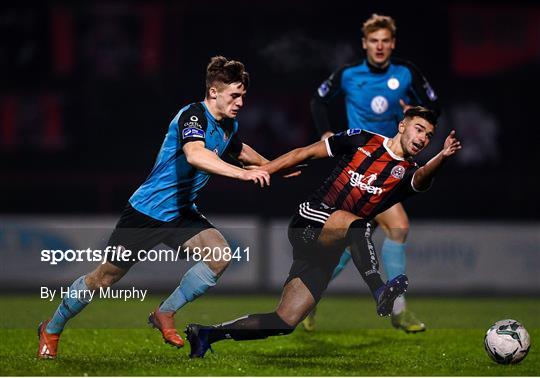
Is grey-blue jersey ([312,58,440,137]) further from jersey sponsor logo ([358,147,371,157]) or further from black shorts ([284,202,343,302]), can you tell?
black shorts ([284,202,343,302])

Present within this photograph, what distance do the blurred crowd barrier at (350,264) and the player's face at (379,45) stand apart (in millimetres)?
4041

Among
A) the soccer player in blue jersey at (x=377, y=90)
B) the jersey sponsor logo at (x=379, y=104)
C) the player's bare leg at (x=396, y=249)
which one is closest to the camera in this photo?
the player's bare leg at (x=396, y=249)

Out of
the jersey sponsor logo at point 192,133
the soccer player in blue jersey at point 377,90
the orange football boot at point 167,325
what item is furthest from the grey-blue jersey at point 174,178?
the soccer player in blue jersey at point 377,90

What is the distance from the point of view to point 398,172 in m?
7.26

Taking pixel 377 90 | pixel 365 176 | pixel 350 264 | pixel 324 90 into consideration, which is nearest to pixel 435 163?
pixel 365 176

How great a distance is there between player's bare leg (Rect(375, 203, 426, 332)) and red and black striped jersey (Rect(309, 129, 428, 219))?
1.29m

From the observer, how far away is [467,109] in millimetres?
16453

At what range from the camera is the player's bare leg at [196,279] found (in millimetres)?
7070

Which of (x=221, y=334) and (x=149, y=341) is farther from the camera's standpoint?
(x=149, y=341)

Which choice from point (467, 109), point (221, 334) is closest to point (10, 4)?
point (467, 109)

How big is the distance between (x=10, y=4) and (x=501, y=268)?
7.57 metres

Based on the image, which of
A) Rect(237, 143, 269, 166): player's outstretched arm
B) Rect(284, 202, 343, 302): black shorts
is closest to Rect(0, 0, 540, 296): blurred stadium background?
Rect(237, 143, 269, 166): player's outstretched arm

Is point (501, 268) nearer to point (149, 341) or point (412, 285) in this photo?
point (412, 285)

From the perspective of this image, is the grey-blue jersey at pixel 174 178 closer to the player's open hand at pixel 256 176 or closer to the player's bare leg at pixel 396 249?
the player's open hand at pixel 256 176
